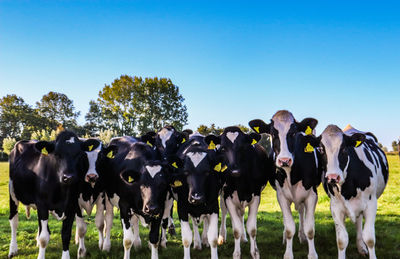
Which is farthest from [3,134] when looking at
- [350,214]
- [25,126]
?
[350,214]

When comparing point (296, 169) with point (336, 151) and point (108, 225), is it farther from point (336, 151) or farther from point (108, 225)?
point (108, 225)

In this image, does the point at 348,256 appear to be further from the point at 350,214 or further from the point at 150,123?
the point at 150,123

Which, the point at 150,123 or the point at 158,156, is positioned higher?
the point at 150,123

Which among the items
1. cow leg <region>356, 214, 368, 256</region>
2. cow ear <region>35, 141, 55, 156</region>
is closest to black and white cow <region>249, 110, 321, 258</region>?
cow leg <region>356, 214, 368, 256</region>

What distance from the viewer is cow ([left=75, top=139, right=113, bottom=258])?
6523 mm

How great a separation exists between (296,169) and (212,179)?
1.58 metres

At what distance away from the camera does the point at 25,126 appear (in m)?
66.1

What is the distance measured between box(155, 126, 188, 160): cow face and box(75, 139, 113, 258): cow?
4.50 feet

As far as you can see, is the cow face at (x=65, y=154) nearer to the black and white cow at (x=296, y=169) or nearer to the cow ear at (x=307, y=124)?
the black and white cow at (x=296, y=169)

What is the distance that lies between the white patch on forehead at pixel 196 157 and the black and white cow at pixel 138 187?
1.66 ft

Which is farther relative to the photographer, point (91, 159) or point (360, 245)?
point (91, 159)

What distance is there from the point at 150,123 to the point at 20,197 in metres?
41.8

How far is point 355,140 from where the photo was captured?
219 inches

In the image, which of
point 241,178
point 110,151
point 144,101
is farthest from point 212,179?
point 144,101
